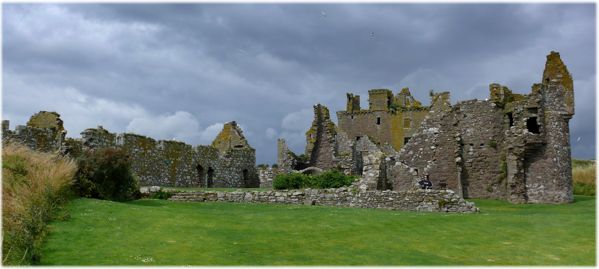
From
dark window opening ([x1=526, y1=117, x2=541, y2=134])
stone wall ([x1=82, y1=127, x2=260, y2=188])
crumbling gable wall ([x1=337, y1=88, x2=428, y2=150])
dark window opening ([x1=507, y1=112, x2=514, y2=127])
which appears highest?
crumbling gable wall ([x1=337, y1=88, x2=428, y2=150])

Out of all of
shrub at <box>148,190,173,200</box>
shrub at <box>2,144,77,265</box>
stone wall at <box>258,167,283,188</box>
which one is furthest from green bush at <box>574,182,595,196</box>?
shrub at <box>2,144,77,265</box>

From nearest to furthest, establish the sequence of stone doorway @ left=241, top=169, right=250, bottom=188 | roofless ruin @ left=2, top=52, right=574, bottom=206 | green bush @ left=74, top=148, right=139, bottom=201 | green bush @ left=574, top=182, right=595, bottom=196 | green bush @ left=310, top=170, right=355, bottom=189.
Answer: green bush @ left=74, top=148, right=139, bottom=201, roofless ruin @ left=2, top=52, right=574, bottom=206, green bush @ left=310, top=170, right=355, bottom=189, green bush @ left=574, top=182, right=595, bottom=196, stone doorway @ left=241, top=169, right=250, bottom=188

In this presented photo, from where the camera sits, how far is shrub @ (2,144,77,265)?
12.0 metres

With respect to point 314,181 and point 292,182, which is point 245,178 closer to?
point 292,182

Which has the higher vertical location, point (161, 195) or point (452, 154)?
point (452, 154)

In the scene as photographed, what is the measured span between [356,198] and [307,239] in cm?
1094

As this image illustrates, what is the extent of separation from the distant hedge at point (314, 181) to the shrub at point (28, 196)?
10931mm

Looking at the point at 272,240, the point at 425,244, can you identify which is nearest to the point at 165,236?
the point at 272,240

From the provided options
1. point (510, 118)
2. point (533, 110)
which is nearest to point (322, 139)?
point (510, 118)

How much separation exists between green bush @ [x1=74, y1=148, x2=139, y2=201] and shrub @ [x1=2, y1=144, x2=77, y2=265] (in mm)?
1024

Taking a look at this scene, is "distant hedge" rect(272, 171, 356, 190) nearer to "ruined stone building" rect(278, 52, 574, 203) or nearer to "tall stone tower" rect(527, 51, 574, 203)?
"ruined stone building" rect(278, 52, 574, 203)

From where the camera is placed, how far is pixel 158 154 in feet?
116

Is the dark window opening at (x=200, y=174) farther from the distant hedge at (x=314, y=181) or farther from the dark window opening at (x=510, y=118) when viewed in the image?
the dark window opening at (x=510, y=118)

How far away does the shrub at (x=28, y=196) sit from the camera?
12.0 metres
